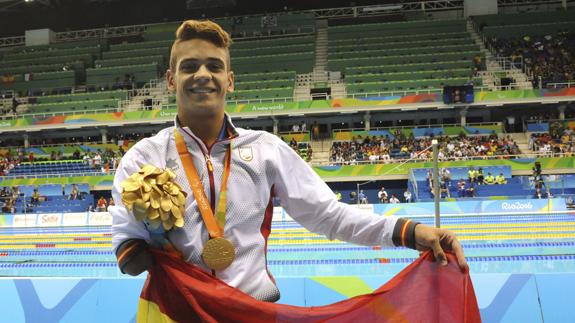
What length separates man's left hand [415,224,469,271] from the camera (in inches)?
62.7

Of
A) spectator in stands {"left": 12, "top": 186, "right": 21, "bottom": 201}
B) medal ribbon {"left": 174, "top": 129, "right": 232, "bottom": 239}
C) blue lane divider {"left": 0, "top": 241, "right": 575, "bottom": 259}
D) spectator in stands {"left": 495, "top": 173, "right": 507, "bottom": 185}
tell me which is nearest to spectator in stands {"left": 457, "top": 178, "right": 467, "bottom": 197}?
spectator in stands {"left": 495, "top": 173, "right": 507, "bottom": 185}

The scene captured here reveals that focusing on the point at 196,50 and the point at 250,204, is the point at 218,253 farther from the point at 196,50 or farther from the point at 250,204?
the point at 196,50

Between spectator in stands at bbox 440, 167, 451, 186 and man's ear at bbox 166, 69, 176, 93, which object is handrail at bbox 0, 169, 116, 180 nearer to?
spectator in stands at bbox 440, 167, 451, 186

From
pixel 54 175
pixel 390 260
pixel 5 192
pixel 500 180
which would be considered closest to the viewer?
pixel 390 260

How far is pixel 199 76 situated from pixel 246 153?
331 millimetres

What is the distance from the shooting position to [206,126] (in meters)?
1.69

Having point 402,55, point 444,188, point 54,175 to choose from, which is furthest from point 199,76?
point 402,55

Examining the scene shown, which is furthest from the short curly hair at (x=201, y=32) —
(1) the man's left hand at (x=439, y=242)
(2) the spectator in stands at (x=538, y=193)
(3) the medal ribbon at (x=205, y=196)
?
(2) the spectator in stands at (x=538, y=193)

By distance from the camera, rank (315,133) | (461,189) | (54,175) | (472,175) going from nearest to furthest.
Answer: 1. (461,189)
2. (472,175)
3. (54,175)
4. (315,133)

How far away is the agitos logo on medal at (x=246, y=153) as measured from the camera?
1668 millimetres

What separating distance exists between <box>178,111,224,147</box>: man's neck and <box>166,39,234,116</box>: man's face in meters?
0.04

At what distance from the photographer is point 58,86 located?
3147 centimetres

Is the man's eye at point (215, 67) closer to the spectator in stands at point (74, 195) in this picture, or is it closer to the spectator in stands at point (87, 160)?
the spectator in stands at point (74, 195)

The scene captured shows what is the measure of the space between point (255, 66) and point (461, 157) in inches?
628
